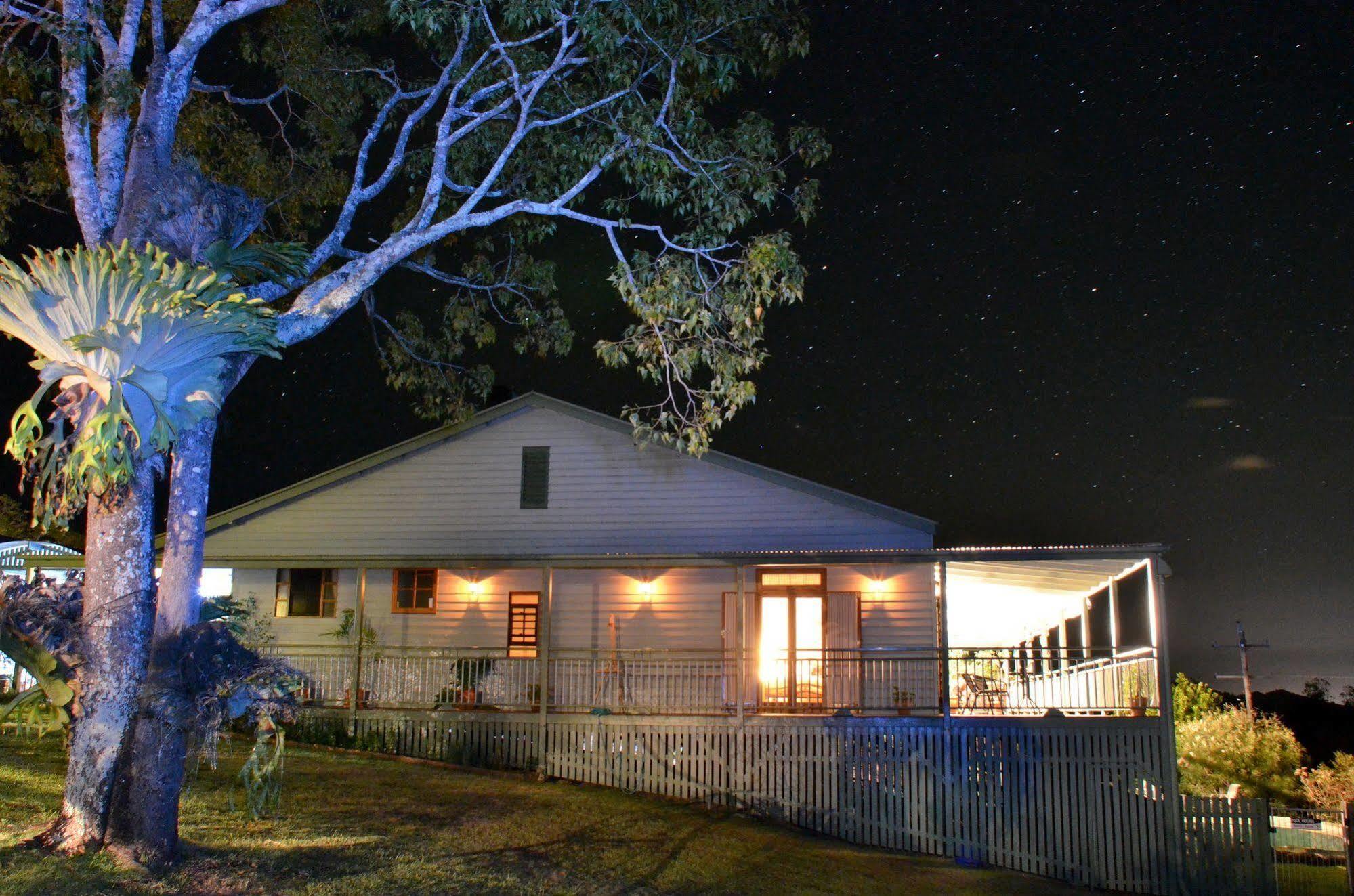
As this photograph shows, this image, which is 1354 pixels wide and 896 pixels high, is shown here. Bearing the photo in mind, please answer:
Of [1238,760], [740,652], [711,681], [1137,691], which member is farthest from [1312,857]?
[740,652]

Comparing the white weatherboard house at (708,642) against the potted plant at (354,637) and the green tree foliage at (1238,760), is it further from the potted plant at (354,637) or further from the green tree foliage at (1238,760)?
the green tree foliage at (1238,760)

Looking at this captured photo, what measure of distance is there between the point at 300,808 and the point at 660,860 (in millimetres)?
3758

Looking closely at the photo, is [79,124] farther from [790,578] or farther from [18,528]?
[18,528]

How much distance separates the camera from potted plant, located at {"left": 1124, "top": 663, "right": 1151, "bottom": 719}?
51.3 ft

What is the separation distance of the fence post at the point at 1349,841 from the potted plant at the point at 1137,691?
3.60 m

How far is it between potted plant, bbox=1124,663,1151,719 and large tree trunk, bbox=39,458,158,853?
12.2m

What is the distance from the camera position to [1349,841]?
16.4m

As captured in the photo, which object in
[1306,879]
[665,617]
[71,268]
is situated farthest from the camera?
[665,617]

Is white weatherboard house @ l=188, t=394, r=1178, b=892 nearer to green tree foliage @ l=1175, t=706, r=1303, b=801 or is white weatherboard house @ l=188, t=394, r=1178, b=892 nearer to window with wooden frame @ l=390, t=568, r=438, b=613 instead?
window with wooden frame @ l=390, t=568, r=438, b=613

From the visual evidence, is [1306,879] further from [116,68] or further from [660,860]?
[116,68]

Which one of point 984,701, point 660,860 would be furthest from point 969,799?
point 660,860

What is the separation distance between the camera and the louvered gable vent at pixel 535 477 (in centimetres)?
2078

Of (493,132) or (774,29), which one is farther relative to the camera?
(493,132)

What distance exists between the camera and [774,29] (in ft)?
47.3
